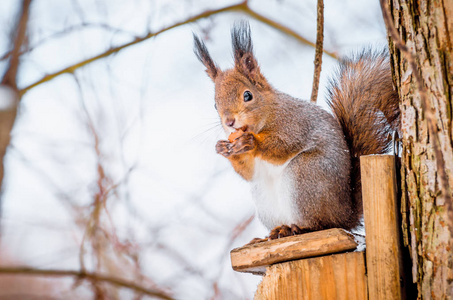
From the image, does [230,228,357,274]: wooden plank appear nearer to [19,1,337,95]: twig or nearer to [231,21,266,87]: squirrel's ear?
[231,21,266,87]: squirrel's ear

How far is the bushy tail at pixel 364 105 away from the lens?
5.36 ft

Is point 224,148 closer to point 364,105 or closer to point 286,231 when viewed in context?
point 286,231

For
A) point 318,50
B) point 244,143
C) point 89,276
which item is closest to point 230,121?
point 244,143

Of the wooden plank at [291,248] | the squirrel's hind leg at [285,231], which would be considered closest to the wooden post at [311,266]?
the wooden plank at [291,248]

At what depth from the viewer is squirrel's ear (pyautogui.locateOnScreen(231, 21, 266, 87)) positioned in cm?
199

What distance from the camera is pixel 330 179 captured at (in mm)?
1624

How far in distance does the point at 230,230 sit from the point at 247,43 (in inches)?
40.1

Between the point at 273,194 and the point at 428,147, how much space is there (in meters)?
0.72

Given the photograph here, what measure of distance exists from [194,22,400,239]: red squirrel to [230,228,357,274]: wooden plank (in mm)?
145

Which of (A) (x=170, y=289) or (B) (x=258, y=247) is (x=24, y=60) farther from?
(B) (x=258, y=247)

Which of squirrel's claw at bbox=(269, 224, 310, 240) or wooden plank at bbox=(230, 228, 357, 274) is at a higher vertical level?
squirrel's claw at bbox=(269, 224, 310, 240)

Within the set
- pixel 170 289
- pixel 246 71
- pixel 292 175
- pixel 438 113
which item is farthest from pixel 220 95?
pixel 438 113

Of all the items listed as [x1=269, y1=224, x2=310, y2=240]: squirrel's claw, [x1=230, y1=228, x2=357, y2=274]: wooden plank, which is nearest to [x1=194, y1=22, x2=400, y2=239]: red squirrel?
[x1=269, y1=224, x2=310, y2=240]: squirrel's claw

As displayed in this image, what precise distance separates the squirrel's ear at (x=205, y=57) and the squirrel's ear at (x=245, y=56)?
129mm
